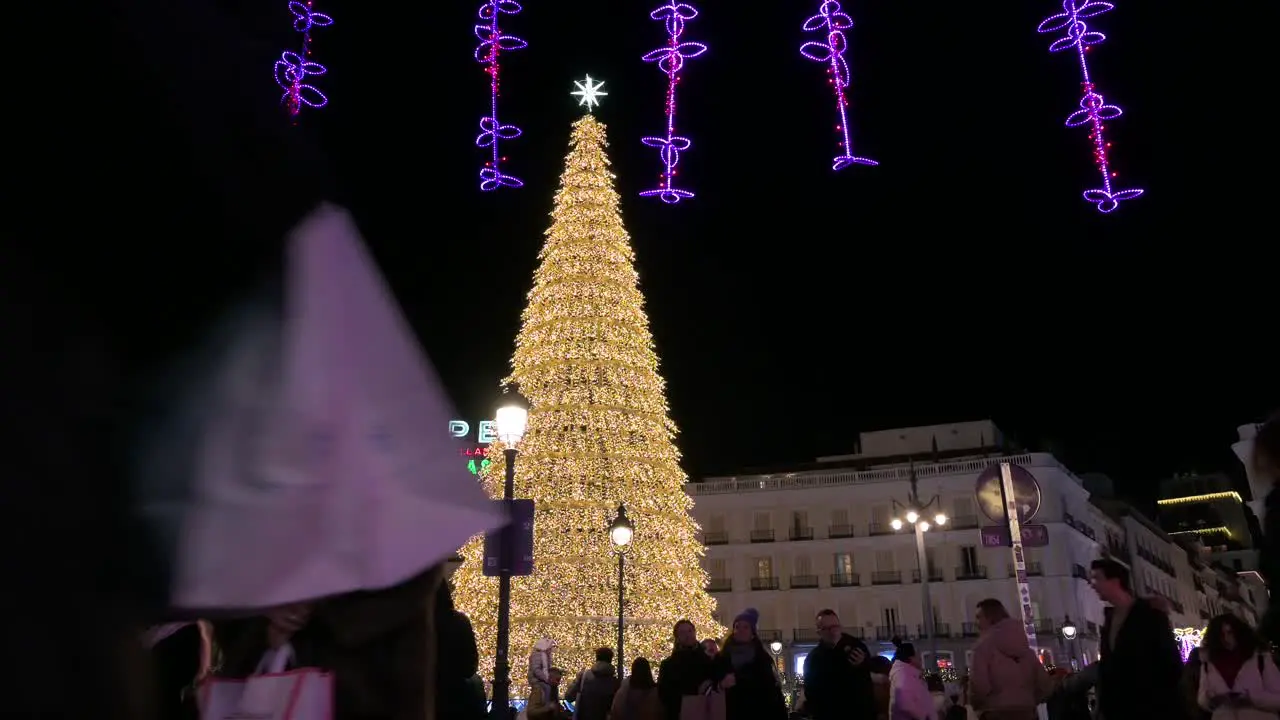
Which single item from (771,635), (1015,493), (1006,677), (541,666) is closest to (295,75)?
(1006,677)

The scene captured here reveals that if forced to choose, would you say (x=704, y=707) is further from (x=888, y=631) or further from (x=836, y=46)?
(x=888, y=631)

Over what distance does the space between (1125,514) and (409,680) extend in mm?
70597

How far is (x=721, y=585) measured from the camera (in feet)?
169

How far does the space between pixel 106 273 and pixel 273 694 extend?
0.73 m

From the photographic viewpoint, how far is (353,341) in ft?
4.15

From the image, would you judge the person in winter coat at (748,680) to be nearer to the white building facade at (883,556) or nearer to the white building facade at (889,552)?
the white building facade at (889,552)

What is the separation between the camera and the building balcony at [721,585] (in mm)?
51469

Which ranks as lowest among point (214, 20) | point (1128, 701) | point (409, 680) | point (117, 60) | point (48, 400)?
point (1128, 701)

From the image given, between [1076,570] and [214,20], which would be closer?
[214,20]

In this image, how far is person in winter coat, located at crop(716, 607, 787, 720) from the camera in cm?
778

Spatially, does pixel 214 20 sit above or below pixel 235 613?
above

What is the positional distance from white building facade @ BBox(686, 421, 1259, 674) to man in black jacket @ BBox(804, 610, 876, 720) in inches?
1518

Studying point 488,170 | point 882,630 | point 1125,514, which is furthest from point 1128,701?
point 1125,514

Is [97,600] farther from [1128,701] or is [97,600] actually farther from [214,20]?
[1128,701]
